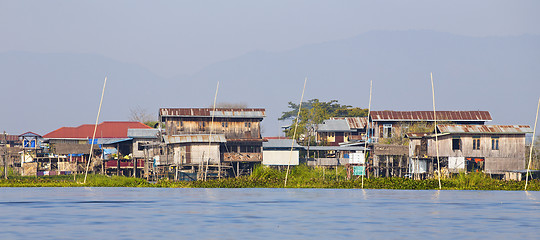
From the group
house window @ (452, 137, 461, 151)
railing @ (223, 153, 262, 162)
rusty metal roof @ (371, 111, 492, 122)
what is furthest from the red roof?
house window @ (452, 137, 461, 151)

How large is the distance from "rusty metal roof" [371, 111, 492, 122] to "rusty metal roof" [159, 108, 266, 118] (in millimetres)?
12728

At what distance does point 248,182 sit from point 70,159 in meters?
29.7

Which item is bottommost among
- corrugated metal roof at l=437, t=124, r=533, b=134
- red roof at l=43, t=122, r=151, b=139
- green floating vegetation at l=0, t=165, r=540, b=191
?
green floating vegetation at l=0, t=165, r=540, b=191

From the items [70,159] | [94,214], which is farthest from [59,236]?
[70,159]

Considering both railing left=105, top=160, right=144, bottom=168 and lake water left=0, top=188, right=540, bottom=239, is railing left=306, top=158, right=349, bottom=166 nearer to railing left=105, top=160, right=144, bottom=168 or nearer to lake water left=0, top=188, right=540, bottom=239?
railing left=105, top=160, right=144, bottom=168

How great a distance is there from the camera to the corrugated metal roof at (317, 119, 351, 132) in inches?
3521

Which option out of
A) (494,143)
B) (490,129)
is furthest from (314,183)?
(490,129)

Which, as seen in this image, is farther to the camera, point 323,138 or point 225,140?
point 323,138

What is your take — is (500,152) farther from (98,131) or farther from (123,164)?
(98,131)

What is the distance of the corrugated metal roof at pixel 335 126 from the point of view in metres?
89.4

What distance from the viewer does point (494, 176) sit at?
54906 mm

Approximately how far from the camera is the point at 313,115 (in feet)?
330

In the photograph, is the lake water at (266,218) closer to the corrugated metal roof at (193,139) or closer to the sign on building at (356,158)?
the corrugated metal roof at (193,139)

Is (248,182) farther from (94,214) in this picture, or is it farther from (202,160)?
(94,214)
